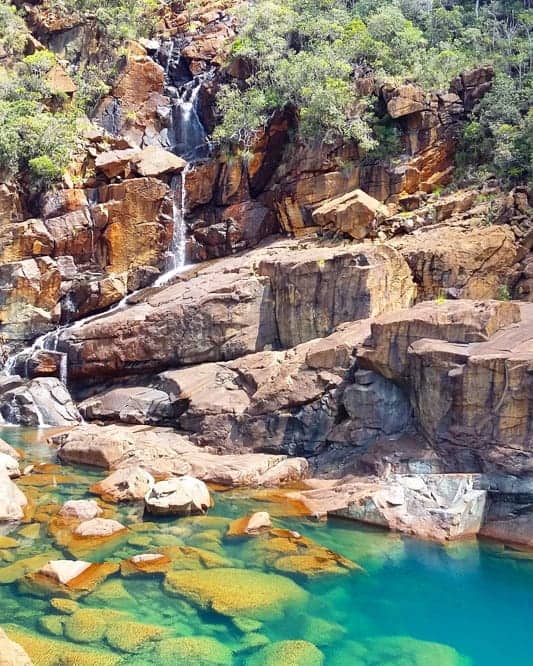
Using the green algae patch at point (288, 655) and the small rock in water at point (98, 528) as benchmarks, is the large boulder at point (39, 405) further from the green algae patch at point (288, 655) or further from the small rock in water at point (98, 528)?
the green algae patch at point (288, 655)

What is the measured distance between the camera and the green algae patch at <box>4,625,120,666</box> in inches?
308

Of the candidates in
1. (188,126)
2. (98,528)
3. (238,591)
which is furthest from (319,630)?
(188,126)

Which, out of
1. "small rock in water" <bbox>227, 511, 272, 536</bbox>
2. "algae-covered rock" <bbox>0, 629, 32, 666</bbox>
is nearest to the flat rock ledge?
"small rock in water" <bbox>227, 511, 272, 536</bbox>

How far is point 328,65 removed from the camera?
3008 cm

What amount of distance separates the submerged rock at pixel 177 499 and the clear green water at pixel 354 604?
32 centimetres

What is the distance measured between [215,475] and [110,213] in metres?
17.3

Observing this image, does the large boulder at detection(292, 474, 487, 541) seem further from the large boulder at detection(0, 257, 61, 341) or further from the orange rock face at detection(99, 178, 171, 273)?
the orange rock face at detection(99, 178, 171, 273)

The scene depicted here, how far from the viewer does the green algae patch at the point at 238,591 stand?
31.1ft

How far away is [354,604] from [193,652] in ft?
9.99

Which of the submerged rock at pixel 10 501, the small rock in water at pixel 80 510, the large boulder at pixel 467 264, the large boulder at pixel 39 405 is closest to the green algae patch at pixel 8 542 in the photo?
the submerged rock at pixel 10 501

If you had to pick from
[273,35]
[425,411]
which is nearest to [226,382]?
[425,411]

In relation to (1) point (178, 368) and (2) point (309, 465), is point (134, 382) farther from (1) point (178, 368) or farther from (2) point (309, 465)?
(2) point (309, 465)

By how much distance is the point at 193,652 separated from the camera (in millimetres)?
8289

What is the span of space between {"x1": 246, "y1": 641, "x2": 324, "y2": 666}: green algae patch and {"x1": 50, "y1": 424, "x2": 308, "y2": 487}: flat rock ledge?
7.02m
